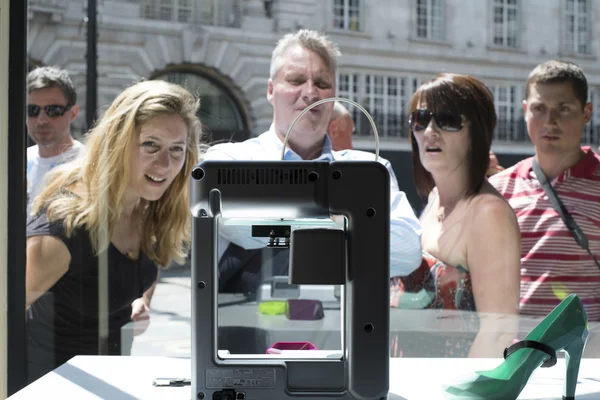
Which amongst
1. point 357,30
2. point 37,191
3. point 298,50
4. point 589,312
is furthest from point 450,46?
point 37,191

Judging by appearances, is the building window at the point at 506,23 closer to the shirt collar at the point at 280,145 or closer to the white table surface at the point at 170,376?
the shirt collar at the point at 280,145

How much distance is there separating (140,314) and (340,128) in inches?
47.0

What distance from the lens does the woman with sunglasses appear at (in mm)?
3168

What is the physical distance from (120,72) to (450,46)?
4.74 ft

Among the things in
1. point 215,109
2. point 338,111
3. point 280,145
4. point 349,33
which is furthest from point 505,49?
point 215,109

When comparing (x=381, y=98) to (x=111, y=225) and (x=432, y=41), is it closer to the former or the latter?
(x=432, y=41)

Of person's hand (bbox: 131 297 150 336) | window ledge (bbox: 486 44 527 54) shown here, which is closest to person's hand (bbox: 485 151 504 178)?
window ledge (bbox: 486 44 527 54)

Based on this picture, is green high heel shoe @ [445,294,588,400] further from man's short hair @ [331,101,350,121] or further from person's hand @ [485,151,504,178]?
man's short hair @ [331,101,350,121]

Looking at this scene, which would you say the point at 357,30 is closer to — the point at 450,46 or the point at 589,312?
the point at 450,46

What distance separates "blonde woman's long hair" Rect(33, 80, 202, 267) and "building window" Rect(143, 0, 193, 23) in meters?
0.29

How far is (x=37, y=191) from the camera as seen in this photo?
334cm

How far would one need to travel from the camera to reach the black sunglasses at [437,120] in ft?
10.4

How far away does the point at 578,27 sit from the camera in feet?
10.9

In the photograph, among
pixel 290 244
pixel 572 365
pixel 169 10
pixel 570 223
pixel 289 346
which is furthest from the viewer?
pixel 169 10
